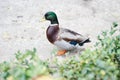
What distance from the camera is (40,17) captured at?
5.17m

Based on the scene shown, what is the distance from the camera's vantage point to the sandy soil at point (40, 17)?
437 cm

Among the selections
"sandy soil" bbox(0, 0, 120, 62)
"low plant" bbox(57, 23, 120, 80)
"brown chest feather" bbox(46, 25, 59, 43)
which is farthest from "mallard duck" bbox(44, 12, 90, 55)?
"low plant" bbox(57, 23, 120, 80)

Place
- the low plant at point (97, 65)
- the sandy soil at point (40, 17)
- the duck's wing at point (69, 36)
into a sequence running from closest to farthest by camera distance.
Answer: the low plant at point (97, 65) < the duck's wing at point (69, 36) < the sandy soil at point (40, 17)

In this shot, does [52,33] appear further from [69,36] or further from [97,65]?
[97,65]

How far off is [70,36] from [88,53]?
1818 millimetres

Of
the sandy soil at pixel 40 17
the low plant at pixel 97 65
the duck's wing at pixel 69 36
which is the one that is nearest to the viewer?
the low plant at pixel 97 65

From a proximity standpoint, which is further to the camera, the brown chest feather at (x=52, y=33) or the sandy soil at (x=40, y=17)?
the sandy soil at (x=40, y=17)

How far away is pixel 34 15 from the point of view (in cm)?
523

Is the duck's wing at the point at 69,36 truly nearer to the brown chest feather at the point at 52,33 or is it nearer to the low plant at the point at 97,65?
the brown chest feather at the point at 52,33

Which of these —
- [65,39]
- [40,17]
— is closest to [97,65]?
[65,39]

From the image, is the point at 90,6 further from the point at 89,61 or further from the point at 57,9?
the point at 89,61

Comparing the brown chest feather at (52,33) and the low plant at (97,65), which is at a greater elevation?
the low plant at (97,65)

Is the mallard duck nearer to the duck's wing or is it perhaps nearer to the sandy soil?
the duck's wing

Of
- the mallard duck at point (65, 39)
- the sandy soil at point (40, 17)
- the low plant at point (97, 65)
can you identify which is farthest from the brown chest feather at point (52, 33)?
the low plant at point (97, 65)
